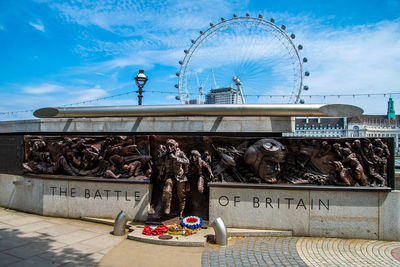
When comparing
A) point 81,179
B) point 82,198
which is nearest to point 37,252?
point 82,198

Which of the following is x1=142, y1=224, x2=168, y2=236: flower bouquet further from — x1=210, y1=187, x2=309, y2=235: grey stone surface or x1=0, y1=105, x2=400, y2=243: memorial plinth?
x1=210, y1=187, x2=309, y2=235: grey stone surface

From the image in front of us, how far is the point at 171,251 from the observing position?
22.2 feet

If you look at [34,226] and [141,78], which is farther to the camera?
[141,78]

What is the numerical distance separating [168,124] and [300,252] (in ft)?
17.7

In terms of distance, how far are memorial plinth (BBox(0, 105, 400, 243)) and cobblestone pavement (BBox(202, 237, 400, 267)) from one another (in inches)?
18.5

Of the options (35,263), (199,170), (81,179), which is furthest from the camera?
(81,179)

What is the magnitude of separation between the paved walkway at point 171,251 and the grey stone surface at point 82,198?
3.06 feet

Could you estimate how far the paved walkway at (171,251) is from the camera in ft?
20.3

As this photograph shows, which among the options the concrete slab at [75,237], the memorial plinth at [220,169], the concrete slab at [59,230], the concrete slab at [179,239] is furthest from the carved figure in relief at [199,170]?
the concrete slab at [59,230]

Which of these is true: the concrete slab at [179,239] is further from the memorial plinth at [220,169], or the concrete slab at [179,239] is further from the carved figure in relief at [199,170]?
the carved figure in relief at [199,170]

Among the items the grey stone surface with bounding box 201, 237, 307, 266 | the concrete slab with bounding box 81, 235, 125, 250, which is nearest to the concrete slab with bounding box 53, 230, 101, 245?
the concrete slab with bounding box 81, 235, 125, 250

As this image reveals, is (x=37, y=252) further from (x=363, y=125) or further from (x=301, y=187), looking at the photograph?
(x=363, y=125)

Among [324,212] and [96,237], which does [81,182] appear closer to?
[96,237]

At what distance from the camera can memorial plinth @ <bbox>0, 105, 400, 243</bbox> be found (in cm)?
795
